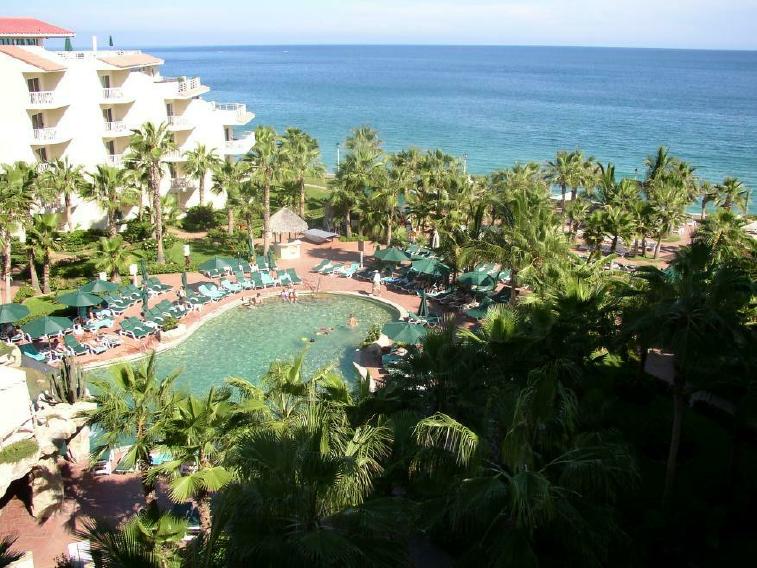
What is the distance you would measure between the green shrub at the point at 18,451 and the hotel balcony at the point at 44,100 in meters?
24.7

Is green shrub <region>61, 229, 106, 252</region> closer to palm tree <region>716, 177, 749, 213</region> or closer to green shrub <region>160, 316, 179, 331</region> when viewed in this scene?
green shrub <region>160, 316, 179, 331</region>

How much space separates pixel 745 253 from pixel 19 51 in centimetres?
3448

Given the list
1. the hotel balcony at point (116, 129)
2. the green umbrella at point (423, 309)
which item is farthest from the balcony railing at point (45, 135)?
the green umbrella at point (423, 309)

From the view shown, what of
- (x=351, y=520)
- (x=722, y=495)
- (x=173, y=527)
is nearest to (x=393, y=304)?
(x=722, y=495)

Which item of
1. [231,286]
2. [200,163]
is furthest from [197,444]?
[200,163]

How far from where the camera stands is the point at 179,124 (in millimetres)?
41875

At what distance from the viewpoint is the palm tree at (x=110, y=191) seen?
31797 mm

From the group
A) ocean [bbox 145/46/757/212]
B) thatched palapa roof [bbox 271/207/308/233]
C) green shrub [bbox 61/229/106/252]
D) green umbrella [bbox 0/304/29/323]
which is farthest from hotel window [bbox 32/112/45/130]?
ocean [bbox 145/46/757/212]

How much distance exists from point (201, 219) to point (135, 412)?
28.0m

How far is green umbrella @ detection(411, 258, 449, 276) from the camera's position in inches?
1115

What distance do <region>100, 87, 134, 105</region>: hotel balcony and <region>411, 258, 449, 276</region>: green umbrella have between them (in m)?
20.7

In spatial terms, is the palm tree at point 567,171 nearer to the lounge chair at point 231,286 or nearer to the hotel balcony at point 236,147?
the hotel balcony at point 236,147

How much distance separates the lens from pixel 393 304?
92.0 ft

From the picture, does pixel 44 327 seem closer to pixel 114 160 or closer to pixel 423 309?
pixel 423 309
